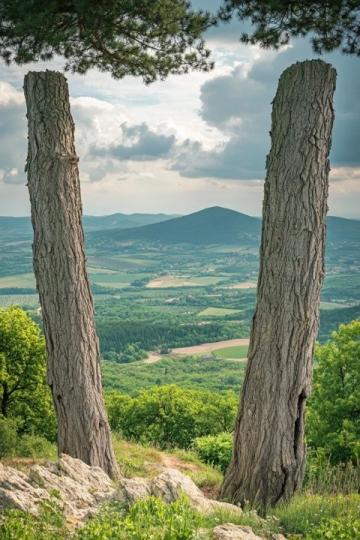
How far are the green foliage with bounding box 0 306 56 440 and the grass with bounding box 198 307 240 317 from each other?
314ft

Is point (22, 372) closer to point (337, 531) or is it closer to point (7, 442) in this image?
point (7, 442)

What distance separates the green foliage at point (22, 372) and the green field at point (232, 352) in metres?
62.5

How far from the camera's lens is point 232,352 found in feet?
265

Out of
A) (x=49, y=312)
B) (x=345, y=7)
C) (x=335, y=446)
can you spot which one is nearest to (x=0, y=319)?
(x=49, y=312)

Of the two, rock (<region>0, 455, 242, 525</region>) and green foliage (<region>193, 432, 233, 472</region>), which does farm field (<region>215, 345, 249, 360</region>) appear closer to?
green foliage (<region>193, 432, 233, 472</region>)

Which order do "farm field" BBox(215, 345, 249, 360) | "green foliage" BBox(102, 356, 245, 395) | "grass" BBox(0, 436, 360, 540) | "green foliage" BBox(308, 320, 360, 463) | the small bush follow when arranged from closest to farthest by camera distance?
"grass" BBox(0, 436, 360, 540) < the small bush < "green foliage" BBox(308, 320, 360, 463) < "green foliage" BBox(102, 356, 245, 395) < "farm field" BBox(215, 345, 249, 360)

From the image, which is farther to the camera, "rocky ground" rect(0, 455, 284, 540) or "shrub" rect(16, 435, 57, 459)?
"shrub" rect(16, 435, 57, 459)

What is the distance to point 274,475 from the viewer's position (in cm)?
688

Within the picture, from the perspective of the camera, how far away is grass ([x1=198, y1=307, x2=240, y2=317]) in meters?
113

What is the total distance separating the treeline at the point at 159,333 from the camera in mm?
90000

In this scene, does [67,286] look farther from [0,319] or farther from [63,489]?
[0,319]

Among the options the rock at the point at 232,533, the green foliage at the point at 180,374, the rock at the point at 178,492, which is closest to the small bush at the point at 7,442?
the rock at the point at 178,492

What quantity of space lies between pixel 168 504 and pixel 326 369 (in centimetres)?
1236

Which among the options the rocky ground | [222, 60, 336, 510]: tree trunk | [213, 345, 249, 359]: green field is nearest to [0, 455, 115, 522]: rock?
the rocky ground
